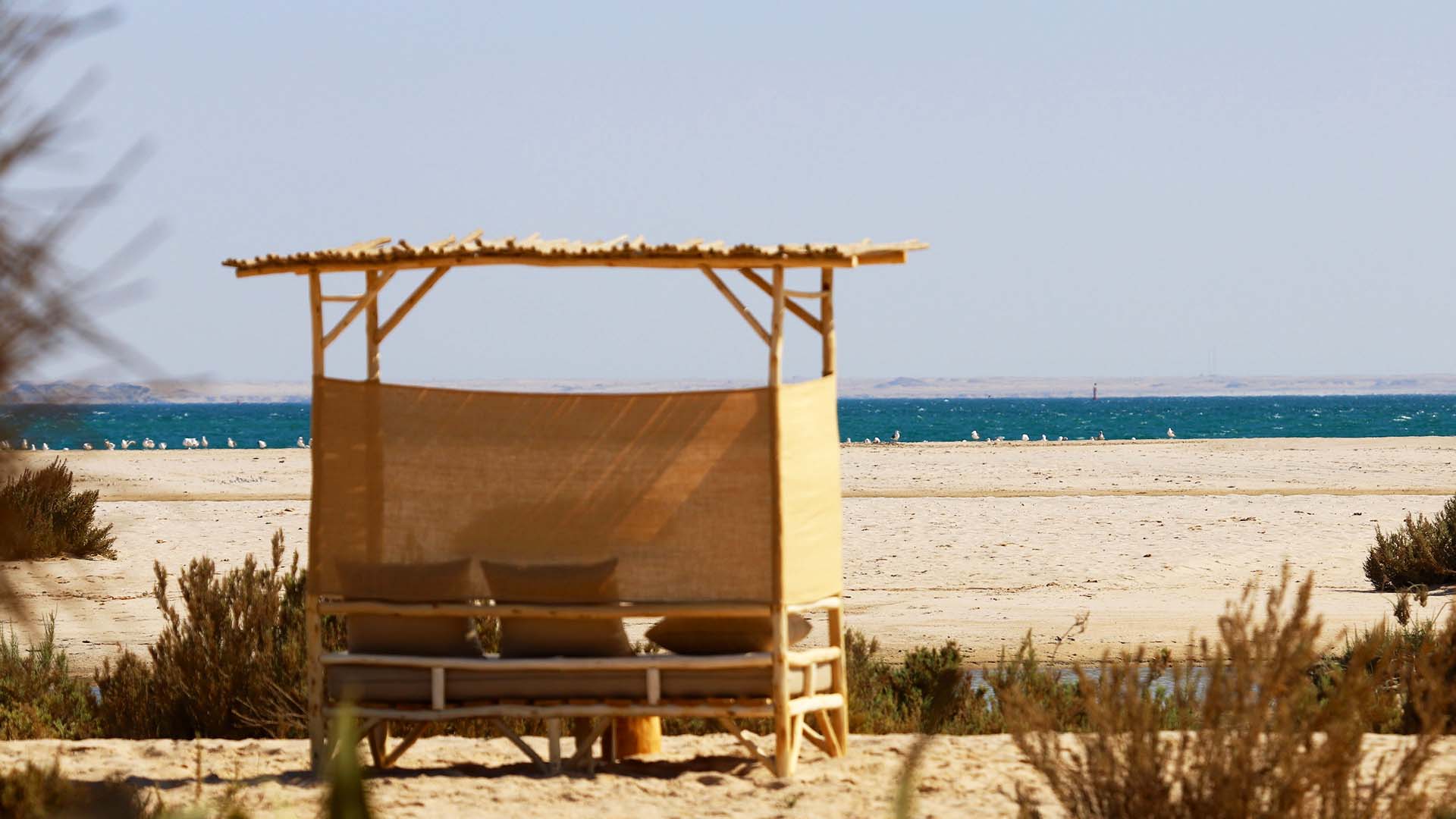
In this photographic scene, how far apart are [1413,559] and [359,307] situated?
11450 millimetres

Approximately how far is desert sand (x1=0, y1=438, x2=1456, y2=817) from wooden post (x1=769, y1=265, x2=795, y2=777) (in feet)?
0.75

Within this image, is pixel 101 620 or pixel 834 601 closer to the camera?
pixel 834 601

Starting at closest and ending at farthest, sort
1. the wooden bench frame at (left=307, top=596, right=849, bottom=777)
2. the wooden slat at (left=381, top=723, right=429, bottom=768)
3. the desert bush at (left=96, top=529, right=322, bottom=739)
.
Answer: the wooden bench frame at (left=307, top=596, right=849, bottom=777) → the wooden slat at (left=381, top=723, right=429, bottom=768) → the desert bush at (left=96, top=529, right=322, bottom=739)

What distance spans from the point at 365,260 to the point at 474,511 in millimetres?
1220

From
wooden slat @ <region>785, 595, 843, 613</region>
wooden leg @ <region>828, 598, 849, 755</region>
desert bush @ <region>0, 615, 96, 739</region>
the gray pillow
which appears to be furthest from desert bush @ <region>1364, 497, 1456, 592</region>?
desert bush @ <region>0, 615, 96, 739</region>

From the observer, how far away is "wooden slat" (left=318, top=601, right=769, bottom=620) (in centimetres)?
730

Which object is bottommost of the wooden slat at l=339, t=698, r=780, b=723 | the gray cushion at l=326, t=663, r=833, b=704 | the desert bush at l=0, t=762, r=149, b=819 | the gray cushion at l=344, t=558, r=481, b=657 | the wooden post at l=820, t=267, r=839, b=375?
the desert bush at l=0, t=762, r=149, b=819

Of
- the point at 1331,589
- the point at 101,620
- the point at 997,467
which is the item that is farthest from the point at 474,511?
the point at 997,467

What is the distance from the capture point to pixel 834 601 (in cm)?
776

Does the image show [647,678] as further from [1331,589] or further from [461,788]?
[1331,589]

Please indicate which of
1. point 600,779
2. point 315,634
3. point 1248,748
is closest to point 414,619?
point 315,634

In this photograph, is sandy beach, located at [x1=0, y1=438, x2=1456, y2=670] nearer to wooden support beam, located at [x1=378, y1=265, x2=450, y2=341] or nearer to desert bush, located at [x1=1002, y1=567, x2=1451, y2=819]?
wooden support beam, located at [x1=378, y1=265, x2=450, y2=341]

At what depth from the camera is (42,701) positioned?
9586mm

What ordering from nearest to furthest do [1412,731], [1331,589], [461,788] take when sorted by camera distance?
[461,788] → [1412,731] → [1331,589]
